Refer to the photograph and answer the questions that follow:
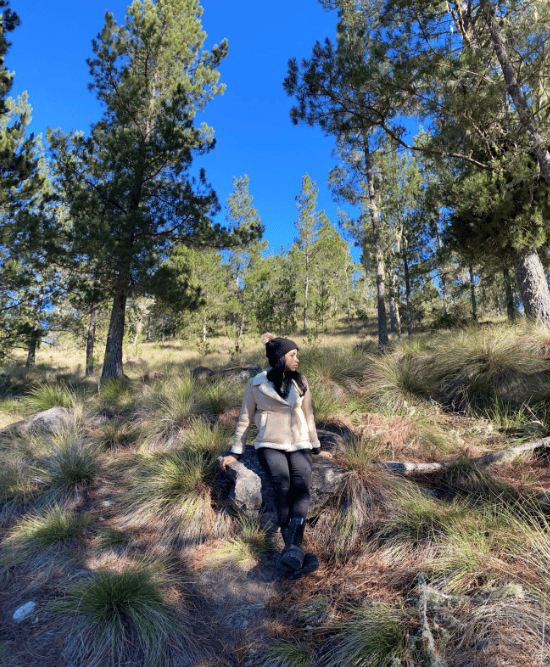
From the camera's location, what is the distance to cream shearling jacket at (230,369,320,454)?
3260 millimetres

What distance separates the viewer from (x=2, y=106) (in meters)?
8.33

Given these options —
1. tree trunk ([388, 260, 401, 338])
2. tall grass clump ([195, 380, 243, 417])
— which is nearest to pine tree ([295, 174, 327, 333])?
tree trunk ([388, 260, 401, 338])

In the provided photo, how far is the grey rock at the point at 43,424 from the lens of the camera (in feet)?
18.0

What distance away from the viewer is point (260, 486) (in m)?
3.41

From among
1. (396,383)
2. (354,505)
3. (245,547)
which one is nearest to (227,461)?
(245,547)

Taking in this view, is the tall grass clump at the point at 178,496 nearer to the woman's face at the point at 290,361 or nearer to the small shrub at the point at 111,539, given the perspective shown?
the small shrub at the point at 111,539

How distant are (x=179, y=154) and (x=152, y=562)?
934 centimetres

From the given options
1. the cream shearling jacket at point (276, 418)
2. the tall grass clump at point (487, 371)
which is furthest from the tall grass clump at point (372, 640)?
the tall grass clump at point (487, 371)

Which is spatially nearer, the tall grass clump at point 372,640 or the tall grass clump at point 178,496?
the tall grass clump at point 372,640

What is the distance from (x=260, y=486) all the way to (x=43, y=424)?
161 inches

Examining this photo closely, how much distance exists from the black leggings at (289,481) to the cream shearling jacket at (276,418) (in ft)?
0.32

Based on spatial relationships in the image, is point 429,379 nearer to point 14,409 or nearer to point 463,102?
point 463,102

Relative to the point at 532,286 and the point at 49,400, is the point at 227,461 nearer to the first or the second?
the point at 49,400

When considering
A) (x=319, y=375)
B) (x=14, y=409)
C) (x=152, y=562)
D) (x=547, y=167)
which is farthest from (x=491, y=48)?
(x=14, y=409)
